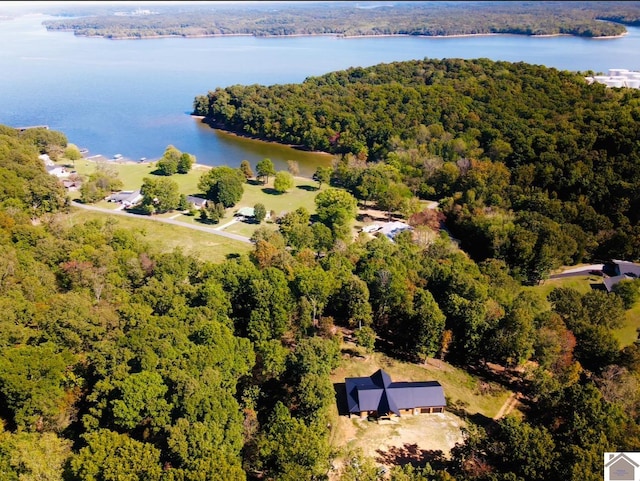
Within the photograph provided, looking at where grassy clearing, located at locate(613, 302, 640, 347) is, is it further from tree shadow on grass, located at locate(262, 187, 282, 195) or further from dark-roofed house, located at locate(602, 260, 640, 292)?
tree shadow on grass, located at locate(262, 187, 282, 195)

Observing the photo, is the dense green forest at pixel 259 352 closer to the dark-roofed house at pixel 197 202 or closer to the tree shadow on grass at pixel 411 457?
the tree shadow on grass at pixel 411 457

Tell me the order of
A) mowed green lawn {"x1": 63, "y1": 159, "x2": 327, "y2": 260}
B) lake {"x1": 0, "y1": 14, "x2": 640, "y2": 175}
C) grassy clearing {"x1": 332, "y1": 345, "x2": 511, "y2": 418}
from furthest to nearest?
1. lake {"x1": 0, "y1": 14, "x2": 640, "y2": 175}
2. mowed green lawn {"x1": 63, "y1": 159, "x2": 327, "y2": 260}
3. grassy clearing {"x1": 332, "y1": 345, "x2": 511, "y2": 418}

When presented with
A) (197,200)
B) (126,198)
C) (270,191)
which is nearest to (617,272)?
(270,191)

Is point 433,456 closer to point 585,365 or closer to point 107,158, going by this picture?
point 585,365

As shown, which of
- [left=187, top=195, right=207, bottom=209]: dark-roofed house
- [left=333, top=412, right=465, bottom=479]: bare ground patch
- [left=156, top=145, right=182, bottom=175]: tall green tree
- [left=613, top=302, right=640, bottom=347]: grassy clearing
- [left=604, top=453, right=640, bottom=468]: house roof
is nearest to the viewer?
[left=604, top=453, right=640, bottom=468]: house roof

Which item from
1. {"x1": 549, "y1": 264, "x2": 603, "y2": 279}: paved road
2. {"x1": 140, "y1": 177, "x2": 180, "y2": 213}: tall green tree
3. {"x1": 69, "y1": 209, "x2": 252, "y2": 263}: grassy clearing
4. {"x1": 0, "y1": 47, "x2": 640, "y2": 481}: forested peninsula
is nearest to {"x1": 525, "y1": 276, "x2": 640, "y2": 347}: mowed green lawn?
{"x1": 549, "y1": 264, "x2": 603, "y2": 279}: paved road

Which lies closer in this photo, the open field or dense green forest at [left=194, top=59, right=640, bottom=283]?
the open field

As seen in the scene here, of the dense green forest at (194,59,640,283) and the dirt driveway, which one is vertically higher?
the dense green forest at (194,59,640,283)

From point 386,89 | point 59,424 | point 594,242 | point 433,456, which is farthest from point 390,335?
point 386,89
